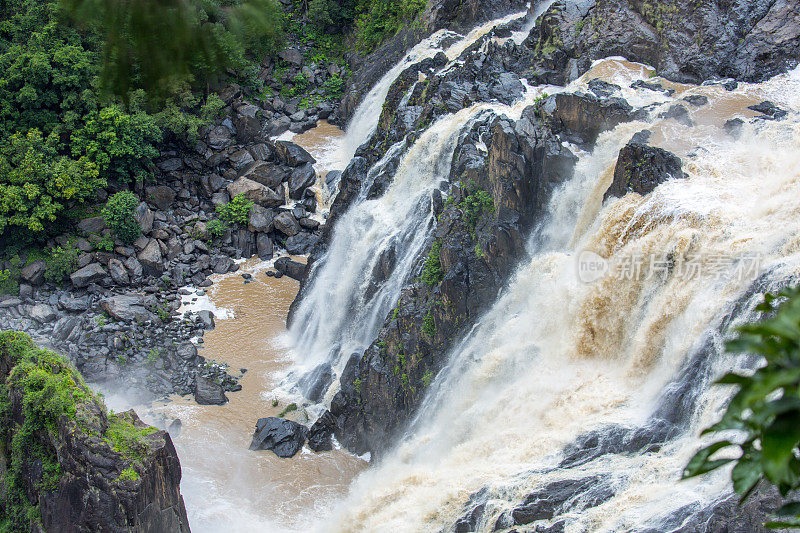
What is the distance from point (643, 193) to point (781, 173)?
8.19 feet

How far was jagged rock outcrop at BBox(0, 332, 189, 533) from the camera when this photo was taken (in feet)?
39.8

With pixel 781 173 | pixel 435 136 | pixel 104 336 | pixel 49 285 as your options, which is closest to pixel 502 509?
pixel 781 173

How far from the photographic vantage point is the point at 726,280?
11766 mm

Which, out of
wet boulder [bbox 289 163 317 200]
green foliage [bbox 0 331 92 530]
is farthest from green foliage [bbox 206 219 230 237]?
green foliage [bbox 0 331 92 530]

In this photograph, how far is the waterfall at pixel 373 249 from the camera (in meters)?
18.8

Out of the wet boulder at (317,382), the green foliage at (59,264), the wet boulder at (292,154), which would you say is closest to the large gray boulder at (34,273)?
the green foliage at (59,264)

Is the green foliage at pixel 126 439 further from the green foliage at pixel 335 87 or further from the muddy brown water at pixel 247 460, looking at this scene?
the green foliage at pixel 335 87

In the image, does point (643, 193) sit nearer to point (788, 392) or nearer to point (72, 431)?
point (72, 431)

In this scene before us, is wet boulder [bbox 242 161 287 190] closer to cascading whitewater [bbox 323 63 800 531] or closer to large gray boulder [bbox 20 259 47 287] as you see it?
large gray boulder [bbox 20 259 47 287]

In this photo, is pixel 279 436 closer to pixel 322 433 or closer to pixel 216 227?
pixel 322 433

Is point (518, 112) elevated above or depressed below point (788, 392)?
below

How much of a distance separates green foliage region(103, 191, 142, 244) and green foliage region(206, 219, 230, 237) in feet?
7.47

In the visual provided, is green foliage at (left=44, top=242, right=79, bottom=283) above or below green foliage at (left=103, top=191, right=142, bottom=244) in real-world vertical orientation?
below

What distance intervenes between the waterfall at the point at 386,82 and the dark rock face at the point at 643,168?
1074 centimetres
